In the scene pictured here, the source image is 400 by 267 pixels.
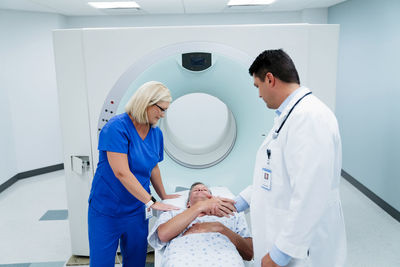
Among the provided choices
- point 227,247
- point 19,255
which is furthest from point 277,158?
point 19,255

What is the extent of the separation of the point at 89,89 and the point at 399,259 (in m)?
1.97

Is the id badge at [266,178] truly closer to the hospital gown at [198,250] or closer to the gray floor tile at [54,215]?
the hospital gown at [198,250]

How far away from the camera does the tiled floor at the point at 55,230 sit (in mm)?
2064

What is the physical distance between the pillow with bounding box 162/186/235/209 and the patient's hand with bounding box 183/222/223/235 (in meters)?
0.21

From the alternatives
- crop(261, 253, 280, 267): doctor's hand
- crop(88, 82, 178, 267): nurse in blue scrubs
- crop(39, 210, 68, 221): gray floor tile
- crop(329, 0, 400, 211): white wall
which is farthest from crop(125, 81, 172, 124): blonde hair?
crop(329, 0, 400, 211): white wall

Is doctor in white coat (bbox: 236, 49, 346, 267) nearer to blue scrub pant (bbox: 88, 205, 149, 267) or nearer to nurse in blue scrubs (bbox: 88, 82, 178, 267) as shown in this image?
nurse in blue scrubs (bbox: 88, 82, 178, 267)

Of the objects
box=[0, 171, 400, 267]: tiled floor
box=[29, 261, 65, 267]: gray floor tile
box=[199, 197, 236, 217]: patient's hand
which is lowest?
box=[29, 261, 65, 267]: gray floor tile

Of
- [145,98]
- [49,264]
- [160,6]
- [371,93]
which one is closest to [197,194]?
[145,98]

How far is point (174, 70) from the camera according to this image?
5.60 ft

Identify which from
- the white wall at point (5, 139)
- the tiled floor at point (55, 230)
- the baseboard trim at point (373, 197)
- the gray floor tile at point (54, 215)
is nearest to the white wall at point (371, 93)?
the baseboard trim at point (373, 197)

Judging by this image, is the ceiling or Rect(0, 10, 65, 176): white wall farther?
Rect(0, 10, 65, 176): white wall

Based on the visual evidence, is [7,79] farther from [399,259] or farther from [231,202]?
[399,259]

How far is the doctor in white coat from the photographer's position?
37.9 inches

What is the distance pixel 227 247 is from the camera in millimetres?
1306
